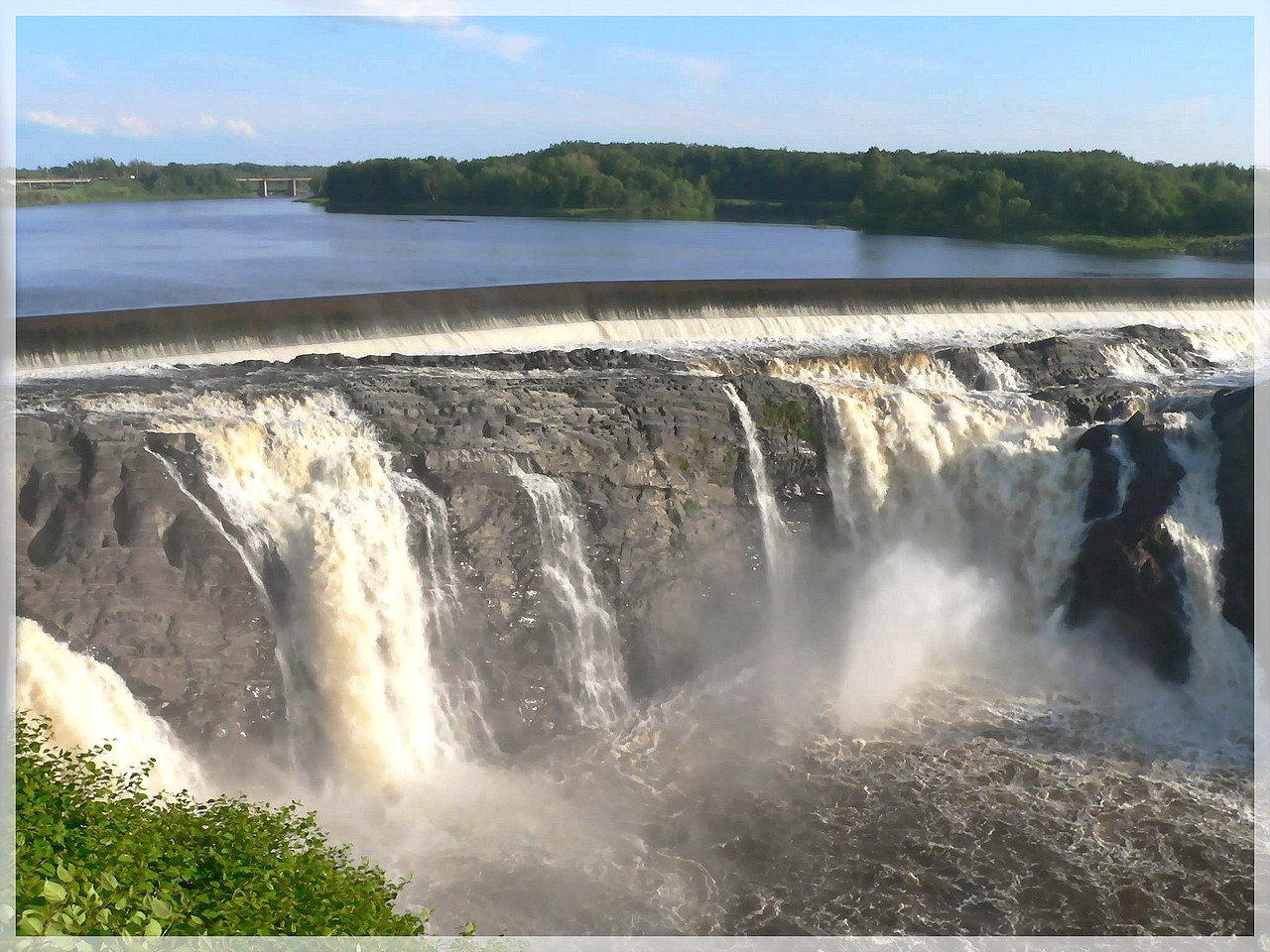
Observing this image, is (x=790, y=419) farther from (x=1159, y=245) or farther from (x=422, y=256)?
(x=1159, y=245)

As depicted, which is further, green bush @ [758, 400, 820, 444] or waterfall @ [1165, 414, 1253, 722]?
green bush @ [758, 400, 820, 444]

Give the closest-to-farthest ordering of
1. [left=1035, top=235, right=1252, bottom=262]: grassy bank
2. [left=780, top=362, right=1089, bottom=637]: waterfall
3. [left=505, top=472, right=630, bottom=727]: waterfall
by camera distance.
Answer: [left=505, top=472, right=630, bottom=727]: waterfall
[left=780, top=362, right=1089, bottom=637]: waterfall
[left=1035, top=235, right=1252, bottom=262]: grassy bank

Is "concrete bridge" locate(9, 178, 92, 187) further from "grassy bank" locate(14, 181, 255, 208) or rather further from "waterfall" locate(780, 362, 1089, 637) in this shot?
"waterfall" locate(780, 362, 1089, 637)

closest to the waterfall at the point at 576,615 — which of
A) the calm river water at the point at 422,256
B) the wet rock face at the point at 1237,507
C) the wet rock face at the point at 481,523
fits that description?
the wet rock face at the point at 481,523

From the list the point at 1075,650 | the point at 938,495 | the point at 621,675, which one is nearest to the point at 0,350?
the point at 621,675

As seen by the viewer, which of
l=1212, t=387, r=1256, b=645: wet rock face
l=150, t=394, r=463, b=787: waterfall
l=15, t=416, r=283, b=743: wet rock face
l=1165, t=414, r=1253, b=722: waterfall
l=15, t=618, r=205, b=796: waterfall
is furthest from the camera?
l=1212, t=387, r=1256, b=645: wet rock face

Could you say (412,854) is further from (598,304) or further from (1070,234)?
(1070,234)

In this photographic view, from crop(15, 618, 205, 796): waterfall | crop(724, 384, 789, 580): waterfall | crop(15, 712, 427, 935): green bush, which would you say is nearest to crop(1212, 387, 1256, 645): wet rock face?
crop(724, 384, 789, 580): waterfall
